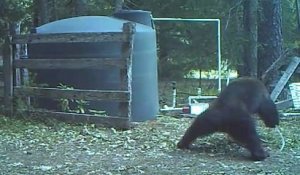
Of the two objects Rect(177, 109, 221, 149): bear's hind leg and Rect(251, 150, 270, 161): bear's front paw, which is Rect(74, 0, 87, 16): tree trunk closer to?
Rect(177, 109, 221, 149): bear's hind leg

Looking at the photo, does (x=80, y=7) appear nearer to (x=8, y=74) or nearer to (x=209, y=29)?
(x=209, y=29)

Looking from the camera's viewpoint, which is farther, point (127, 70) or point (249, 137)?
point (127, 70)

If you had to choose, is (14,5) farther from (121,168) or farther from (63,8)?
(63,8)

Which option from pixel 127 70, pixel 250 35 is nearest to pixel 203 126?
pixel 127 70

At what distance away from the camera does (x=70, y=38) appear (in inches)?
342

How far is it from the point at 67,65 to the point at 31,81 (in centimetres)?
89

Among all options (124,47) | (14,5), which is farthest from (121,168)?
(14,5)

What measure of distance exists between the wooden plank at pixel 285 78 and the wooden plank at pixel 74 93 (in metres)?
3.28

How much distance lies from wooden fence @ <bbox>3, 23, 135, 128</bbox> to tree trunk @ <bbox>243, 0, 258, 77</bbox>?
6.36m

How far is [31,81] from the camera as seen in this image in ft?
30.7

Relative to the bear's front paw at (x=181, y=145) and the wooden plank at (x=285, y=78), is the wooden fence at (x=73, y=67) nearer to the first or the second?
the bear's front paw at (x=181, y=145)

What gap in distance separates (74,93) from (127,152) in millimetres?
2284

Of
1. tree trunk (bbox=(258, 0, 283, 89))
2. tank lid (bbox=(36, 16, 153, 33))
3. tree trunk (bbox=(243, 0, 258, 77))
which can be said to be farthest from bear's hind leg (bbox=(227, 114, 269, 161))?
tree trunk (bbox=(243, 0, 258, 77))

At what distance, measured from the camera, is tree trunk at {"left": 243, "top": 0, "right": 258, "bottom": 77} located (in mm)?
14094
